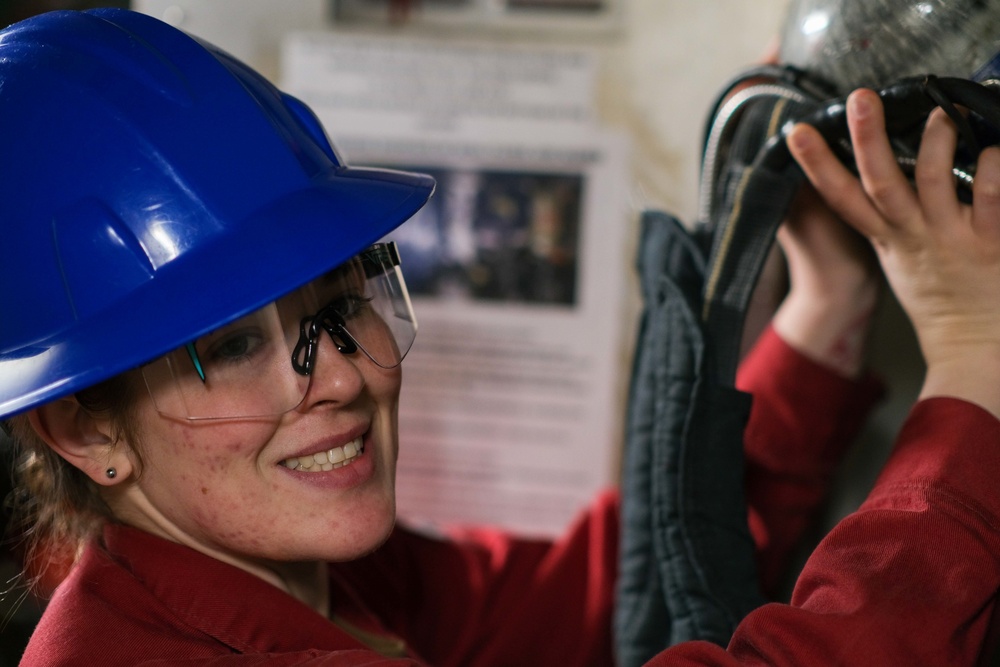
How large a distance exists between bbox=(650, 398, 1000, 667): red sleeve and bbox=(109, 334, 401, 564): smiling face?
27cm

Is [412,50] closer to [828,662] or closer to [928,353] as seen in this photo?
[928,353]

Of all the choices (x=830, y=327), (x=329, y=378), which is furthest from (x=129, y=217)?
(x=830, y=327)

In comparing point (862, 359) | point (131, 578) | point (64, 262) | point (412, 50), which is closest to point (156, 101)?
point (64, 262)

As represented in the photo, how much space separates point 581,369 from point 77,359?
81 cm

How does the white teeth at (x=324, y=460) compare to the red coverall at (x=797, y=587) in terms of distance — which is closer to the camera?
the red coverall at (x=797, y=587)

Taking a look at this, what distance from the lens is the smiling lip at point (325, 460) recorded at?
0.72m

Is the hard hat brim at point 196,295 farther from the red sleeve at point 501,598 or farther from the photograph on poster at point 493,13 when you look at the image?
the photograph on poster at point 493,13

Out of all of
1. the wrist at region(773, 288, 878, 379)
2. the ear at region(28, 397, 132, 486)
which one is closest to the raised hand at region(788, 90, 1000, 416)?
the wrist at region(773, 288, 878, 379)

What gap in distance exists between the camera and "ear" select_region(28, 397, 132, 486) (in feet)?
2.32

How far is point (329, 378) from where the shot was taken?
687mm

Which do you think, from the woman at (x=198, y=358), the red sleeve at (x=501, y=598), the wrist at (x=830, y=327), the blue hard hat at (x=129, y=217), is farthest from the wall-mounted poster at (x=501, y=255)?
the blue hard hat at (x=129, y=217)

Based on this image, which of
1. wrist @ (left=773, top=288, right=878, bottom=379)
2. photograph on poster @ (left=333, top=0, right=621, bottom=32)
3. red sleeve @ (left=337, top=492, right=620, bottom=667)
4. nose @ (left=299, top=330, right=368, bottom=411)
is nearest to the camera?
nose @ (left=299, top=330, right=368, bottom=411)

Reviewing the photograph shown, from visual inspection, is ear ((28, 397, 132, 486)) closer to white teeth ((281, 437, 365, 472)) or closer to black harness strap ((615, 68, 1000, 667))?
white teeth ((281, 437, 365, 472))

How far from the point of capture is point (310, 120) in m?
0.79
